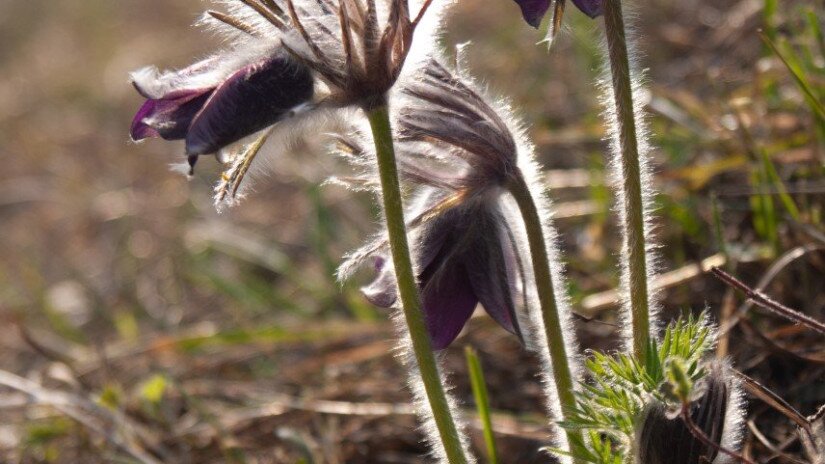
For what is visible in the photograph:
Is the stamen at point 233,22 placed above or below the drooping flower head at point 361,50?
above

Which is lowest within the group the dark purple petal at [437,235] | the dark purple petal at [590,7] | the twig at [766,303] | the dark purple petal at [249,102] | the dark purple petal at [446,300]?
the twig at [766,303]

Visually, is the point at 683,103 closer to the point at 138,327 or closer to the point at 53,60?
the point at 138,327

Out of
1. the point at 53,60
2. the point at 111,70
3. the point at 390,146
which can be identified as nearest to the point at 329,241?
the point at 390,146

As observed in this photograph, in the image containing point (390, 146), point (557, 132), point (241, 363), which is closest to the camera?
point (390, 146)

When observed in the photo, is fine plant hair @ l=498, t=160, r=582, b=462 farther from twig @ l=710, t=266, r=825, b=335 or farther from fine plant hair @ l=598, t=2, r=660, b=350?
twig @ l=710, t=266, r=825, b=335

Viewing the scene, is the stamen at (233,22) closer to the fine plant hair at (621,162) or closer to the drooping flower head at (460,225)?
the drooping flower head at (460,225)

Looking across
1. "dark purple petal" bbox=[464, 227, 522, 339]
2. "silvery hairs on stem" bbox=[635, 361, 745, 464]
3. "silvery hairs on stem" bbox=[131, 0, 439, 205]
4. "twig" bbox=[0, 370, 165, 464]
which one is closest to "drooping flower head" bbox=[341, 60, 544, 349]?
"dark purple petal" bbox=[464, 227, 522, 339]

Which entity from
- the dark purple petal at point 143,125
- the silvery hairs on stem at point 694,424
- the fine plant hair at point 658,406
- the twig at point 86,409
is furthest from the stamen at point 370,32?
the twig at point 86,409
